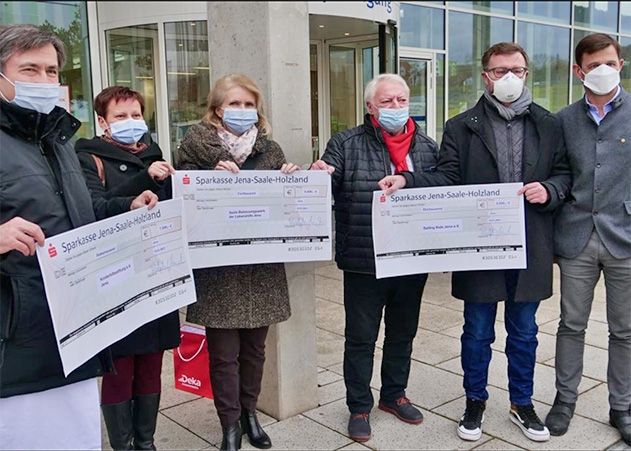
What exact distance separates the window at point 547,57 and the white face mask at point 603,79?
929 cm

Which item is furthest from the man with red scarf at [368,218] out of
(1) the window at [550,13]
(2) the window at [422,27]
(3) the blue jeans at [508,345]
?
(1) the window at [550,13]

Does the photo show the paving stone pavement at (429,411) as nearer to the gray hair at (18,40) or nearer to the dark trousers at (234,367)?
the dark trousers at (234,367)

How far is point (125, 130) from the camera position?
298cm

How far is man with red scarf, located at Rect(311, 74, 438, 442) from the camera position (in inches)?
132

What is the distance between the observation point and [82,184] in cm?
236

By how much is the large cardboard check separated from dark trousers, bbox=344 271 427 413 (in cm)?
33

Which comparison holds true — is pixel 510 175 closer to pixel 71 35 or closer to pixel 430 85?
pixel 71 35

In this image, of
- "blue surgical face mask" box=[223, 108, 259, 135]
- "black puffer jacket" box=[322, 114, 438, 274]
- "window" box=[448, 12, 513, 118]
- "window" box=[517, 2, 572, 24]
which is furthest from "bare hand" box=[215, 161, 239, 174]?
"window" box=[517, 2, 572, 24]

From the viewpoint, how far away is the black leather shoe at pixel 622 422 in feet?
11.4

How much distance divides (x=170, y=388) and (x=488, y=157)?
265cm

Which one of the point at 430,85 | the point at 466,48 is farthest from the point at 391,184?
the point at 466,48

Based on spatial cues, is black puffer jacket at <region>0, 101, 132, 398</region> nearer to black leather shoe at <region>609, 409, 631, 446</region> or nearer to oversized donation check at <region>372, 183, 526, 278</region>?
oversized donation check at <region>372, 183, 526, 278</region>

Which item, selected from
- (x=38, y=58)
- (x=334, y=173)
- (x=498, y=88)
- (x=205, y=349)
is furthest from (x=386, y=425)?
(x=38, y=58)

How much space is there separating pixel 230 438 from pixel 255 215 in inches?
47.1
